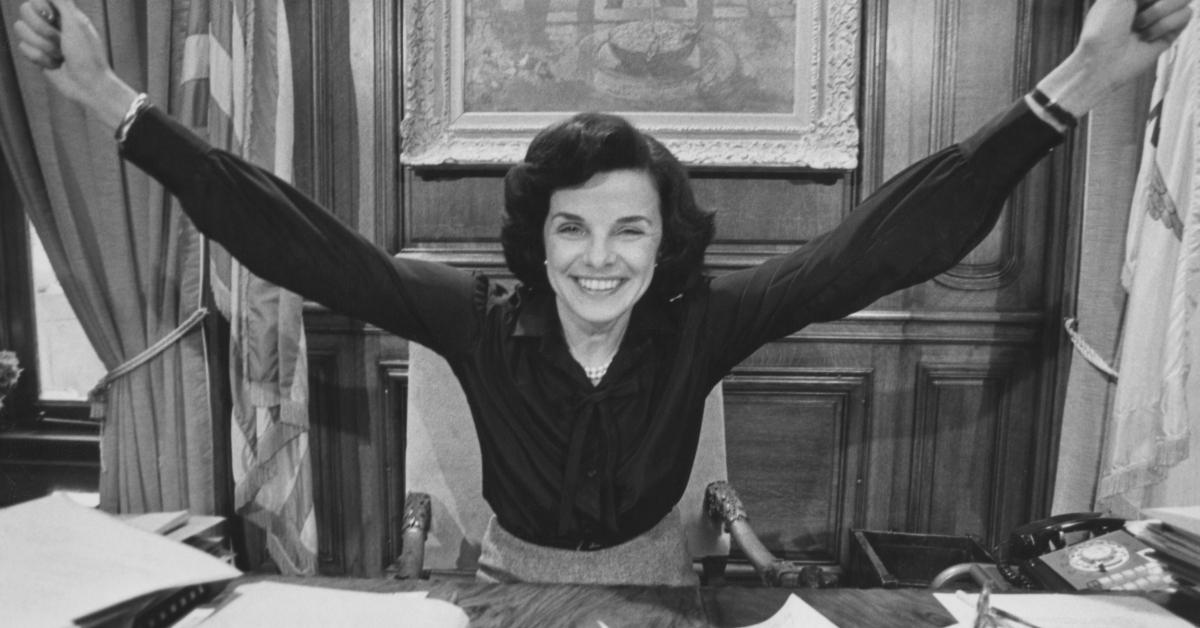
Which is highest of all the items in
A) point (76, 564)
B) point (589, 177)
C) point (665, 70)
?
point (665, 70)

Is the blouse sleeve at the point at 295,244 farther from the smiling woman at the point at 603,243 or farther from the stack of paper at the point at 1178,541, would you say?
the stack of paper at the point at 1178,541

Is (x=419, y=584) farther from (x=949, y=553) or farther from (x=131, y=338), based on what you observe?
(x=949, y=553)

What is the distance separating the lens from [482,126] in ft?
7.04

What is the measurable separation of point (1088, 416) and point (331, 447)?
2280 mm

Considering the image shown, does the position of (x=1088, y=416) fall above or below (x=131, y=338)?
below

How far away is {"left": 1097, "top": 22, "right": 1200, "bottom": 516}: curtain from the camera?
148 centimetres

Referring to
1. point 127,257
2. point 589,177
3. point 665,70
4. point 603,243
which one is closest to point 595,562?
point 603,243

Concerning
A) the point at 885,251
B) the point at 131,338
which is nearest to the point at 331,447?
the point at 131,338

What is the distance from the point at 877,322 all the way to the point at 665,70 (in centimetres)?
103

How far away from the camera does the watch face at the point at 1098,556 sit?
0.94 m

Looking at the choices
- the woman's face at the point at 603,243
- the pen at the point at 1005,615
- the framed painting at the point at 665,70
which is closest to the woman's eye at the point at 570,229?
the woman's face at the point at 603,243

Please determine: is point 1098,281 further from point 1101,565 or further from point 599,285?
point 599,285

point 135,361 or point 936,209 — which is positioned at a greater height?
point 936,209

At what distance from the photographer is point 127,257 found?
1987 mm
